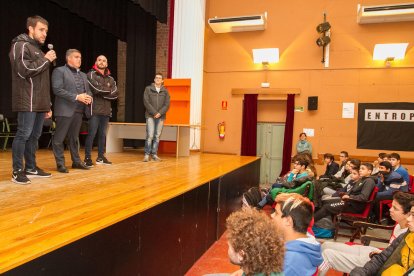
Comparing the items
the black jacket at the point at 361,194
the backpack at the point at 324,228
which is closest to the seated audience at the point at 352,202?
the black jacket at the point at 361,194

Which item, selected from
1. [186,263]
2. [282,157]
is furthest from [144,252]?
[282,157]

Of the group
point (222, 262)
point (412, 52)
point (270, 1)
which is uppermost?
point (270, 1)

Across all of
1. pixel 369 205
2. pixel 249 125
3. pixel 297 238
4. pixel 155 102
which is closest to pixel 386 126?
pixel 249 125

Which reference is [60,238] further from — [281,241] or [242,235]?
[281,241]

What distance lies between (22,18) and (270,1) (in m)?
5.23

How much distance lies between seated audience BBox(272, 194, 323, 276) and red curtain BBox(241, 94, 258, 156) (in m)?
5.81

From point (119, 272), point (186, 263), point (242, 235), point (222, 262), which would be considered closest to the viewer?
point (242, 235)

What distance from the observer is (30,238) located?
141 centimetres

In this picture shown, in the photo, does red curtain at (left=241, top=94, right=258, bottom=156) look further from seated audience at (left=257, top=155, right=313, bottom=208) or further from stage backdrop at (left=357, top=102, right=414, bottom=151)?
seated audience at (left=257, top=155, right=313, bottom=208)

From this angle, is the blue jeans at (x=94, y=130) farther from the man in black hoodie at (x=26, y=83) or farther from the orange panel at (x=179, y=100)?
the orange panel at (x=179, y=100)

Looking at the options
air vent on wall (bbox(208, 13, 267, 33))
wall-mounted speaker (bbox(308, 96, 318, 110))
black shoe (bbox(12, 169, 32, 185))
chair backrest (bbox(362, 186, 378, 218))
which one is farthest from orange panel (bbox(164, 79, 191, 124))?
black shoe (bbox(12, 169, 32, 185))

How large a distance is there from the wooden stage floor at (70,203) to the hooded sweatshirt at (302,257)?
85 centimetres

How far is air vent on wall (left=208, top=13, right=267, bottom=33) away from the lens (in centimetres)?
737

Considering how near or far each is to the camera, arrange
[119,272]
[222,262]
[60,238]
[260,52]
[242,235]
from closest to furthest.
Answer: [242,235] < [60,238] < [119,272] < [222,262] < [260,52]
